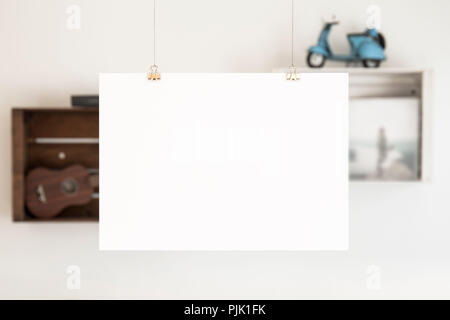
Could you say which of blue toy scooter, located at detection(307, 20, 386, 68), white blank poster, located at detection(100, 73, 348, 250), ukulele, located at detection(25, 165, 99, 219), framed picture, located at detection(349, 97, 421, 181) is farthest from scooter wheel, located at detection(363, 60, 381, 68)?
white blank poster, located at detection(100, 73, 348, 250)

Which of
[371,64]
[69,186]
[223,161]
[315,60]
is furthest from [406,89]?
[223,161]

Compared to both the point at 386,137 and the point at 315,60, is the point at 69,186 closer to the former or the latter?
the point at 315,60

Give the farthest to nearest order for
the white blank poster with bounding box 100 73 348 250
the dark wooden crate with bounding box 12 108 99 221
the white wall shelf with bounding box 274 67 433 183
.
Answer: the dark wooden crate with bounding box 12 108 99 221 < the white wall shelf with bounding box 274 67 433 183 < the white blank poster with bounding box 100 73 348 250

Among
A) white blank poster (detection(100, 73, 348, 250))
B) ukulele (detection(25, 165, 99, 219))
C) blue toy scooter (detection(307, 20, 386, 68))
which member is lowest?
ukulele (detection(25, 165, 99, 219))

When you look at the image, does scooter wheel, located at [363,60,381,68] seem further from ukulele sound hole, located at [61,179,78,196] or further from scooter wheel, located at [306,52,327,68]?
ukulele sound hole, located at [61,179,78,196]

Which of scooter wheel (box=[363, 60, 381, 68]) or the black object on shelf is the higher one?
scooter wheel (box=[363, 60, 381, 68])

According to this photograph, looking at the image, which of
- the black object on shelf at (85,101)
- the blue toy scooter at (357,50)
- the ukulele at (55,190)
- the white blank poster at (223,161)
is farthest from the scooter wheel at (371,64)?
the white blank poster at (223,161)

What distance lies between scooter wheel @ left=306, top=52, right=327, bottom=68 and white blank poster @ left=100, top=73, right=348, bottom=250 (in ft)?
4.72

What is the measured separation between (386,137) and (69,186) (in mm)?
1294

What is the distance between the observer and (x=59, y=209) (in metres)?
2.03

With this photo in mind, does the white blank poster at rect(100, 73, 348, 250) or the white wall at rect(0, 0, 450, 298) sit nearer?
the white blank poster at rect(100, 73, 348, 250)

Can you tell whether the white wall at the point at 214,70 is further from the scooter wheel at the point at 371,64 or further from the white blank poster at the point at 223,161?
the white blank poster at the point at 223,161

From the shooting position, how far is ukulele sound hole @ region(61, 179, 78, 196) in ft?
6.70
